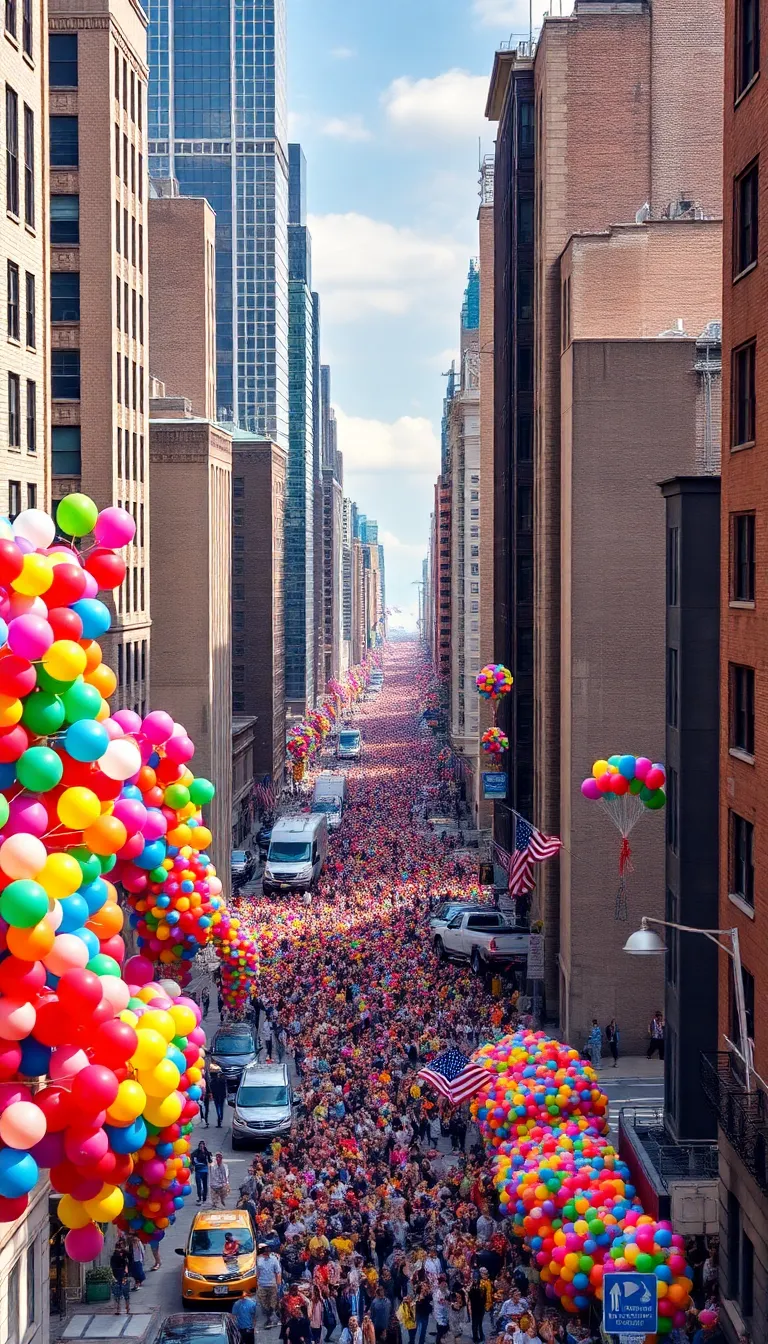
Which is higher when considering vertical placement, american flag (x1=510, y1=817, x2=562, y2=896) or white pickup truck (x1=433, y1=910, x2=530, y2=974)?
american flag (x1=510, y1=817, x2=562, y2=896)

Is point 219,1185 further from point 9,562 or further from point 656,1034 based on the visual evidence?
point 9,562

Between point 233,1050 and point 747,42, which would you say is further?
point 233,1050

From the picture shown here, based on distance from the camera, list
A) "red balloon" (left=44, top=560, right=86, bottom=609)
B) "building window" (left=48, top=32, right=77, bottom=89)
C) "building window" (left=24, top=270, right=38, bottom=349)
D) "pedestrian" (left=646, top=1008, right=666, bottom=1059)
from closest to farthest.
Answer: "red balloon" (left=44, top=560, right=86, bottom=609) < "building window" (left=24, top=270, right=38, bottom=349) < "pedestrian" (left=646, top=1008, right=666, bottom=1059) < "building window" (left=48, top=32, right=77, bottom=89)

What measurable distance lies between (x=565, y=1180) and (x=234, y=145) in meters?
166

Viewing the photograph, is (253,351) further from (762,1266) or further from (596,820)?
(762,1266)

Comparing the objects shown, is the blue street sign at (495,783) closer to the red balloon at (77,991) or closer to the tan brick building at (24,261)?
the tan brick building at (24,261)

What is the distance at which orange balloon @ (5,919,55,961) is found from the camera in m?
14.2

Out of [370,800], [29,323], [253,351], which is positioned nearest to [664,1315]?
[29,323]

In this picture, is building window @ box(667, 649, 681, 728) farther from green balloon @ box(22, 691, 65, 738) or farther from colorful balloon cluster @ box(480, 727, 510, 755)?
colorful balloon cluster @ box(480, 727, 510, 755)

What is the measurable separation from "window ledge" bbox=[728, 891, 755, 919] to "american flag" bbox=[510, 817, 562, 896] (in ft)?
59.8

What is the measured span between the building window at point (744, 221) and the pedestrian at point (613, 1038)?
23761mm

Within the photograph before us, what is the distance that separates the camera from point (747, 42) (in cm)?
2544

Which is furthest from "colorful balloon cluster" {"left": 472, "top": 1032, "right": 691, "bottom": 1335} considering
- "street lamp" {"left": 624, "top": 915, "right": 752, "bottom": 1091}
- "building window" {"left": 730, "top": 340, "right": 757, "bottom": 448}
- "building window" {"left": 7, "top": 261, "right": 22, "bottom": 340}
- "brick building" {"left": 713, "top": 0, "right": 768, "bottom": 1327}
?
"building window" {"left": 7, "top": 261, "right": 22, "bottom": 340}

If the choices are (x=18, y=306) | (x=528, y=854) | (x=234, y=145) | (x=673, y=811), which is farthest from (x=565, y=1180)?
(x=234, y=145)
